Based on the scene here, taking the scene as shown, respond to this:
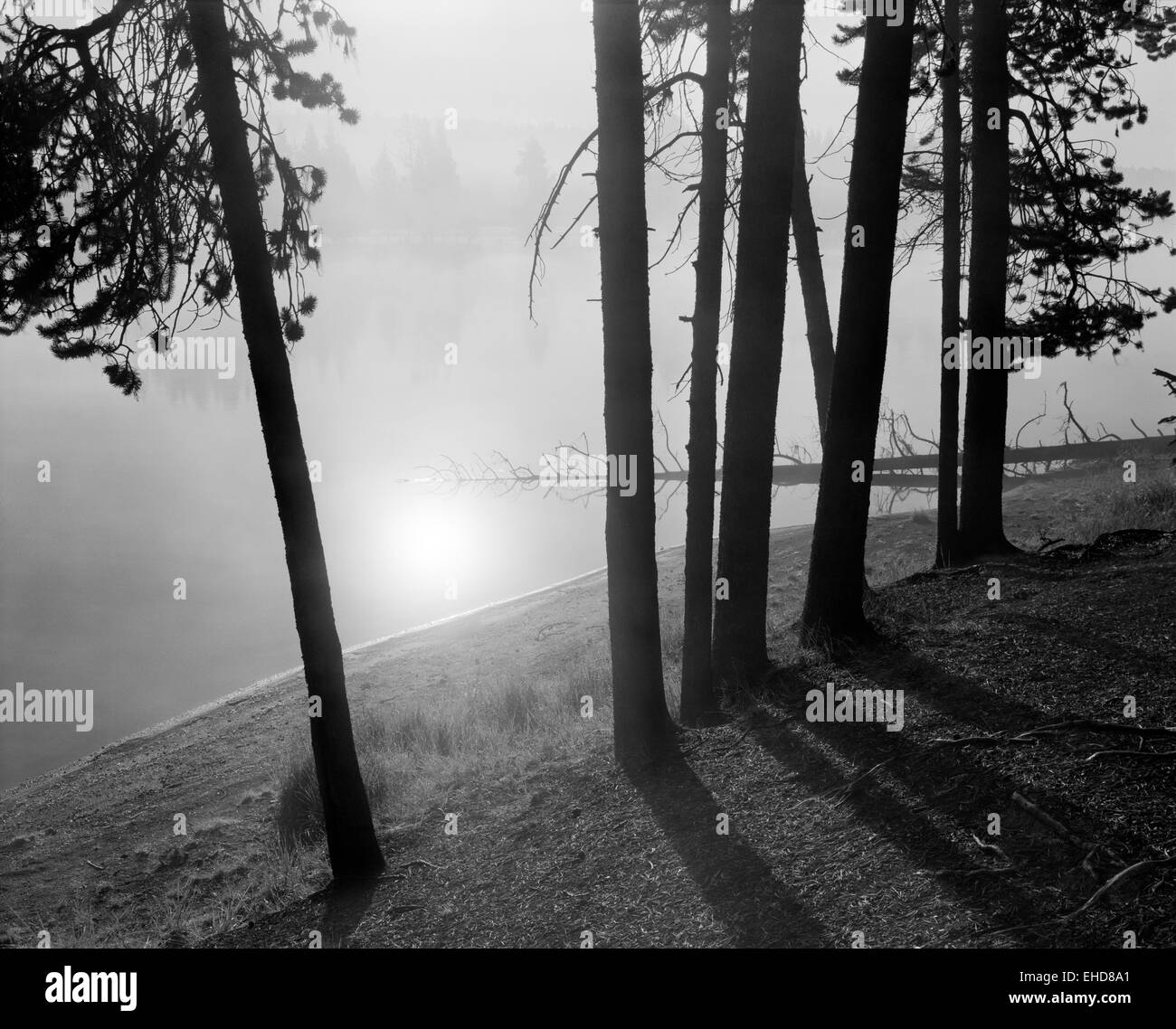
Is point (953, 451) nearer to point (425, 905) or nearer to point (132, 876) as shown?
point (425, 905)

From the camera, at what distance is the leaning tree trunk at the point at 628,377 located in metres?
6.68

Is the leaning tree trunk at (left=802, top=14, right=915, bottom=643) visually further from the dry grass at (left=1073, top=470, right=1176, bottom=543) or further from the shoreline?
the shoreline

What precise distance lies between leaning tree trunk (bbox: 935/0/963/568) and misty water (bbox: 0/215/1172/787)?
5.69 m

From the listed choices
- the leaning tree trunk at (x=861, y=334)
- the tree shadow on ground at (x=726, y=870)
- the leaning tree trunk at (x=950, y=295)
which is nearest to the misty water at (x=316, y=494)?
the leaning tree trunk at (x=861, y=334)

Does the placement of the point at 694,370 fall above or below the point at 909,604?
above

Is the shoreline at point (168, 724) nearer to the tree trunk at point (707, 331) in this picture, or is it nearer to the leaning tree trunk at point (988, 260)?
the tree trunk at point (707, 331)

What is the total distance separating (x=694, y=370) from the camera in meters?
8.59

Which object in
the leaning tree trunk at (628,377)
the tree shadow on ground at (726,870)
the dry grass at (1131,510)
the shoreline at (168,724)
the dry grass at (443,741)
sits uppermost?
the leaning tree trunk at (628,377)

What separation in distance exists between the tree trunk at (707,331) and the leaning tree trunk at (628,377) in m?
1.17

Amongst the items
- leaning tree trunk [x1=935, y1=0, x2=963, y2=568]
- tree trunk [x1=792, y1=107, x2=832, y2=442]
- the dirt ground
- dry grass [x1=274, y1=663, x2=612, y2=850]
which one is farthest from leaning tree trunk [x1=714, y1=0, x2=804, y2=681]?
leaning tree trunk [x1=935, y1=0, x2=963, y2=568]

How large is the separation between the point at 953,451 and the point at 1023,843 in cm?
816

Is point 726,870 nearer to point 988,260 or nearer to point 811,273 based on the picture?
point 811,273

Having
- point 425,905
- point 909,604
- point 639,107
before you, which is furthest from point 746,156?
point 425,905

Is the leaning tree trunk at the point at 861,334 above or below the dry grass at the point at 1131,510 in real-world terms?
above
